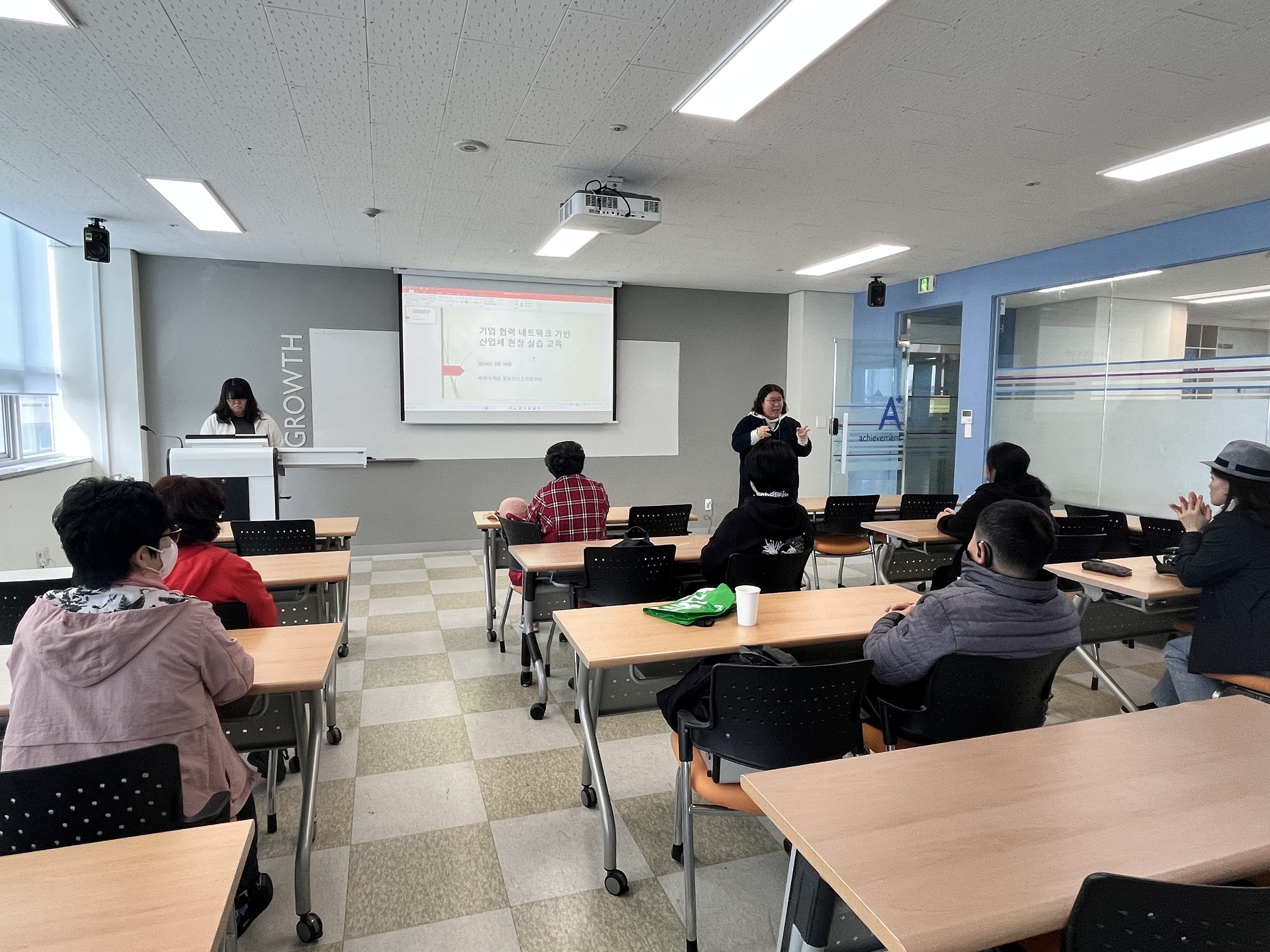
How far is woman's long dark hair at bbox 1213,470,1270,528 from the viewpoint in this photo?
254 cm

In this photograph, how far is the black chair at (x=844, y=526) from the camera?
5004mm

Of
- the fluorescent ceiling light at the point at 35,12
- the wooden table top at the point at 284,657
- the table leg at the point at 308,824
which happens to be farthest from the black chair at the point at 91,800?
the fluorescent ceiling light at the point at 35,12

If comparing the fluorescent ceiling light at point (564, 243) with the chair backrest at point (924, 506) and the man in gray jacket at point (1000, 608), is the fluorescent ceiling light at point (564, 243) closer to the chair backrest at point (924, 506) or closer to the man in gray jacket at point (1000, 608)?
the chair backrest at point (924, 506)

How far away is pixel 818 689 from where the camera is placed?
1.71m

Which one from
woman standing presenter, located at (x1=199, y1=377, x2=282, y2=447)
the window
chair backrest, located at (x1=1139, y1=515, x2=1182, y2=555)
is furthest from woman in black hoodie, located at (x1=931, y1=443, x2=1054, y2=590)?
the window

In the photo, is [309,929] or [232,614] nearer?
[309,929]

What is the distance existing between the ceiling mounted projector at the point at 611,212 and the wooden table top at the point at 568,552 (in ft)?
6.10

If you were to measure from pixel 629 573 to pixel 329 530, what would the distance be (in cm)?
204

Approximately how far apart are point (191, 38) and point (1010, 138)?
3.59m

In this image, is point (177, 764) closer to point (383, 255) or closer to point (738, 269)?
point (383, 255)

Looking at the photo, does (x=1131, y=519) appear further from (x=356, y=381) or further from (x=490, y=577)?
(x=356, y=381)

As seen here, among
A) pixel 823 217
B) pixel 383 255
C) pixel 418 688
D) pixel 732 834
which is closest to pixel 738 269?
pixel 823 217

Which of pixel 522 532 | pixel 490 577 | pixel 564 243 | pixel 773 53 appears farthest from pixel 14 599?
pixel 564 243

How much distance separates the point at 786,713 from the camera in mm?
1738
